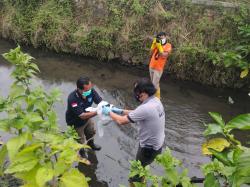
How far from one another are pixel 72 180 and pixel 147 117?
8.05ft

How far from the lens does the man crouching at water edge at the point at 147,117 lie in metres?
5.36

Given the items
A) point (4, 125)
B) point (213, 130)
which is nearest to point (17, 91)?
point (4, 125)

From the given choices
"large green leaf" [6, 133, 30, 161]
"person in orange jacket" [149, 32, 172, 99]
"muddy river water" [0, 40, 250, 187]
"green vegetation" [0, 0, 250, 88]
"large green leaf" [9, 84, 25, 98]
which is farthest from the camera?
"green vegetation" [0, 0, 250, 88]

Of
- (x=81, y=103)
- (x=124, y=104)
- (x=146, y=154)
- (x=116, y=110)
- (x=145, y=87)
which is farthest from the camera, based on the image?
(x=124, y=104)

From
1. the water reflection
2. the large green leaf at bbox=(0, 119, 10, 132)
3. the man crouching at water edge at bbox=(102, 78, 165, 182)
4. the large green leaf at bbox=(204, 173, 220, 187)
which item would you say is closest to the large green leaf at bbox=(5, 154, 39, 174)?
the large green leaf at bbox=(0, 119, 10, 132)

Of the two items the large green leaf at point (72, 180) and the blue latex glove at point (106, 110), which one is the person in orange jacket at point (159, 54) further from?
the large green leaf at point (72, 180)

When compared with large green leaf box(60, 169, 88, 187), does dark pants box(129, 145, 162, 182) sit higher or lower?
lower

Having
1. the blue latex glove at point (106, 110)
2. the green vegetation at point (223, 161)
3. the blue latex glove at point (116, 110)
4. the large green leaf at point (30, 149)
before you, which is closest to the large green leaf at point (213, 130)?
the green vegetation at point (223, 161)

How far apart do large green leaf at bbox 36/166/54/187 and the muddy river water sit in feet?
12.8

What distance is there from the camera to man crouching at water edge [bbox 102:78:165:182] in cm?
536

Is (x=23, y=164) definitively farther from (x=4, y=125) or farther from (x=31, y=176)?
(x=4, y=125)

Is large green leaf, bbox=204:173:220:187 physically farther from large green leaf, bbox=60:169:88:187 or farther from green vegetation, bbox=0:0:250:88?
green vegetation, bbox=0:0:250:88

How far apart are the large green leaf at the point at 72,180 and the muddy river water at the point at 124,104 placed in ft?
12.1

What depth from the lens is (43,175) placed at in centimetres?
285
